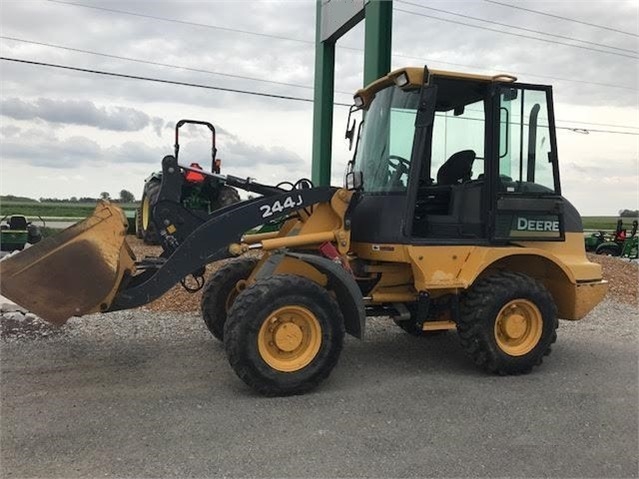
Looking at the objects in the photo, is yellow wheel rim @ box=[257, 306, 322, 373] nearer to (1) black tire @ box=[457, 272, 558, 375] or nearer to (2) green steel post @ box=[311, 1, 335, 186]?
(1) black tire @ box=[457, 272, 558, 375]

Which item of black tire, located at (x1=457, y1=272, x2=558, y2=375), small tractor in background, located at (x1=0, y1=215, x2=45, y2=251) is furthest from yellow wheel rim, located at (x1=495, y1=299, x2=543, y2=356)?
small tractor in background, located at (x1=0, y1=215, x2=45, y2=251)

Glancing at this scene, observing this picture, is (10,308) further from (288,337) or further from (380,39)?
(380,39)

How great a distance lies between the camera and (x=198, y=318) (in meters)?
7.35

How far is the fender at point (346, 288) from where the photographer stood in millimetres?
4992

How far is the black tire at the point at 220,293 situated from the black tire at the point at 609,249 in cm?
1727

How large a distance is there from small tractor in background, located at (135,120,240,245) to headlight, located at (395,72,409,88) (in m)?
1.80

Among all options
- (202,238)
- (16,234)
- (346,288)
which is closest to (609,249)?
(16,234)

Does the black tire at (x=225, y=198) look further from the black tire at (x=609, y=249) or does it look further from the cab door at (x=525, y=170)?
the black tire at (x=609, y=249)

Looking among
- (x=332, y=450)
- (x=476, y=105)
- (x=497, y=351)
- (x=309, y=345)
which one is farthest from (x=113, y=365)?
(x=476, y=105)

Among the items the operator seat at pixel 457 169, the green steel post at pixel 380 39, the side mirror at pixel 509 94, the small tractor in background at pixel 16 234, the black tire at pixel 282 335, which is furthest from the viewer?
the small tractor in background at pixel 16 234

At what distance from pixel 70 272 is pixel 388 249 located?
104 inches

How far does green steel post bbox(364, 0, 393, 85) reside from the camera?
38.1 feet

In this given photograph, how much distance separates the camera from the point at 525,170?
570 cm

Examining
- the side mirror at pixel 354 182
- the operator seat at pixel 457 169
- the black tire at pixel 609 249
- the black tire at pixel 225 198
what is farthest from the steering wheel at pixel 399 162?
the black tire at pixel 609 249
